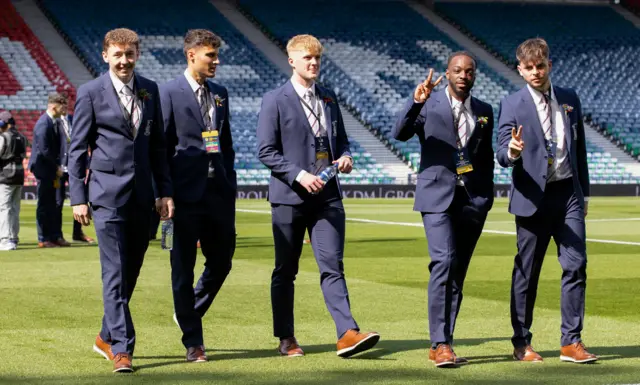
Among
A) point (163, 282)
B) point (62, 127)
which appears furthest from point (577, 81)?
point (163, 282)

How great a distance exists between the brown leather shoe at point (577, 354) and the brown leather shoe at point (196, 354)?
2.35 m

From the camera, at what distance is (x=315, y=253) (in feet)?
26.2

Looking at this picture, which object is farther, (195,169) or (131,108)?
(195,169)

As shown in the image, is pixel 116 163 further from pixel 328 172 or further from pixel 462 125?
pixel 462 125

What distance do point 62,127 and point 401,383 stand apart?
11.6 m

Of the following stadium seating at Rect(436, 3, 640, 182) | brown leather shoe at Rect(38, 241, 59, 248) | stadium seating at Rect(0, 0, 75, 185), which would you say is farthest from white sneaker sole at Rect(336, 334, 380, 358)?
stadium seating at Rect(436, 3, 640, 182)

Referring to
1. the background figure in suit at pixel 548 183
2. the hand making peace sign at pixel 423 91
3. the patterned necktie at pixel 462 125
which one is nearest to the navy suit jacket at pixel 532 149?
the background figure in suit at pixel 548 183

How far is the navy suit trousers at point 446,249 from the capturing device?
7.66 m

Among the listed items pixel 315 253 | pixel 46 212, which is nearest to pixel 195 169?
pixel 315 253

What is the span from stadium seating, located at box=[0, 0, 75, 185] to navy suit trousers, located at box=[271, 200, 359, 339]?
3222 centimetres

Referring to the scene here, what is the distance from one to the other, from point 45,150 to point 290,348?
33.4ft

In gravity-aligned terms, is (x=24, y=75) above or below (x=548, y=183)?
above

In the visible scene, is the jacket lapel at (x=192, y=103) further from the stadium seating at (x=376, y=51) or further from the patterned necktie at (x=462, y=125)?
the stadium seating at (x=376, y=51)

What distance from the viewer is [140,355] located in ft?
26.1
